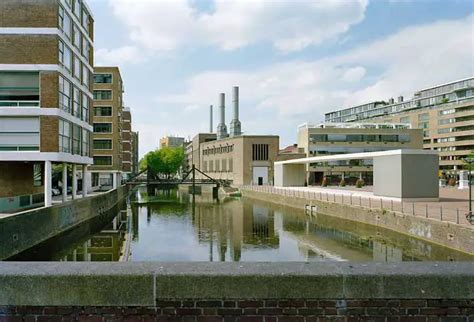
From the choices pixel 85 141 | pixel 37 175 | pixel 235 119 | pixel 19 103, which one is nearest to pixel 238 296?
pixel 19 103

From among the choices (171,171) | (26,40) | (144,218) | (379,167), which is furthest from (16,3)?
(171,171)

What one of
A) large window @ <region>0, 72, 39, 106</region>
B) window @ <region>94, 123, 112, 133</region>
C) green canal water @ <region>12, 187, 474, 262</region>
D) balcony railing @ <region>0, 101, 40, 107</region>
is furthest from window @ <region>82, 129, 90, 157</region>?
window @ <region>94, 123, 112, 133</region>

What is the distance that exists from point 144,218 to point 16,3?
2669 cm

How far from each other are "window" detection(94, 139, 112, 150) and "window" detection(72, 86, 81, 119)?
33543 millimetres

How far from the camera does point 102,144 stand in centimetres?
7031

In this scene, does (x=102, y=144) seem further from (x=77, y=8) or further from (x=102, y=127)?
(x=77, y=8)

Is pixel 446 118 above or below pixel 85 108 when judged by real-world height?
above

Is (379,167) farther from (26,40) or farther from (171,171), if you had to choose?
(171,171)

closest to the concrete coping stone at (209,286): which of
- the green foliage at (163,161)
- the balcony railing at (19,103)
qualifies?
the balcony railing at (19,103)

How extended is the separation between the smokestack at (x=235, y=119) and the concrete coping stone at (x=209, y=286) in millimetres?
107731

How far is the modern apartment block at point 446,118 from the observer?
11000 cm

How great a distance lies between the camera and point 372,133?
94312 millimetres

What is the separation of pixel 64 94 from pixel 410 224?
27.5m

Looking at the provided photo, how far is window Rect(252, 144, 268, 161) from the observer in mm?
100938
